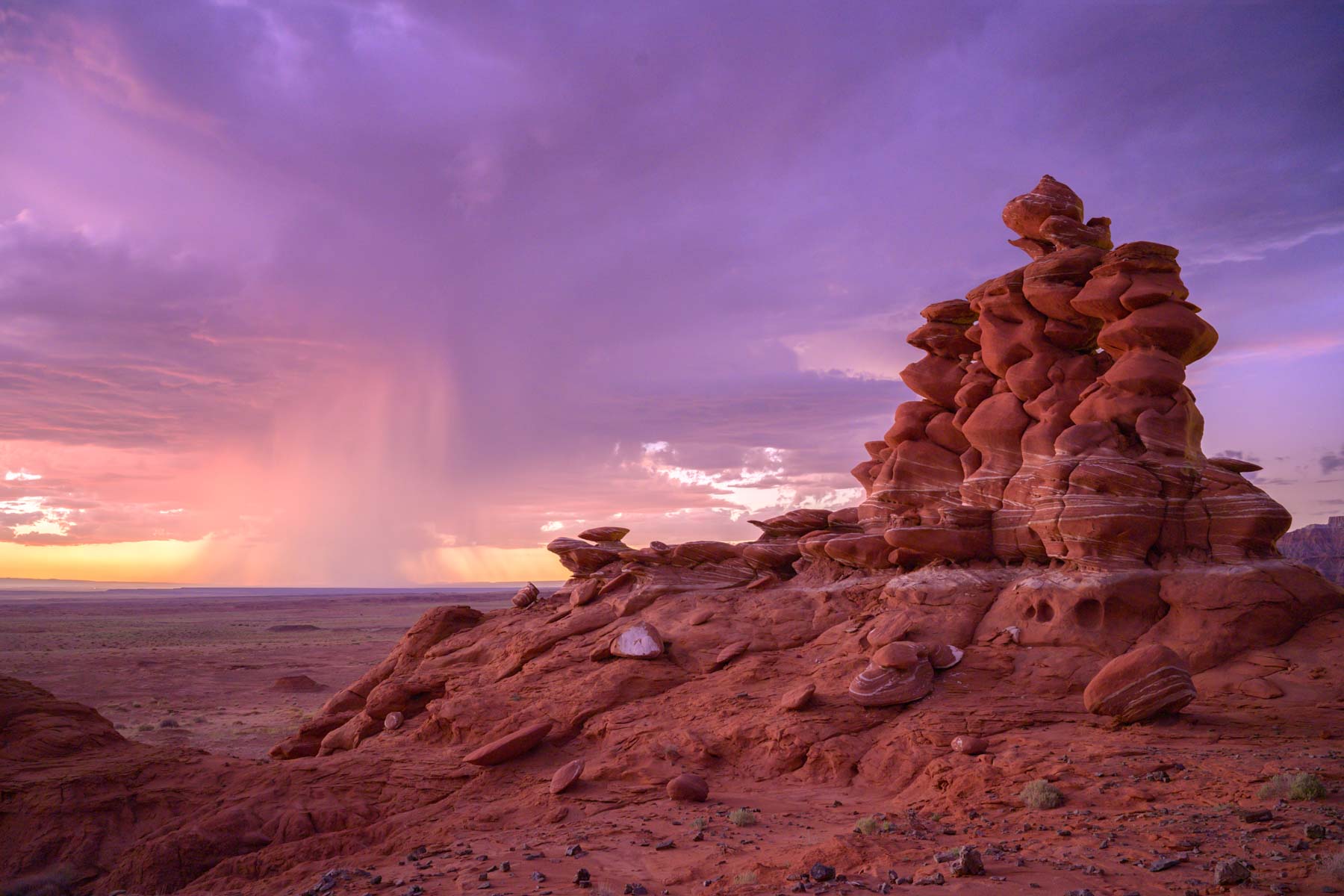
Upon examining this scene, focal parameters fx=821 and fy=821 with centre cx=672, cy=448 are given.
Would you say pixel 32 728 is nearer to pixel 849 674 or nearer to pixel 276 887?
pixel 276 887

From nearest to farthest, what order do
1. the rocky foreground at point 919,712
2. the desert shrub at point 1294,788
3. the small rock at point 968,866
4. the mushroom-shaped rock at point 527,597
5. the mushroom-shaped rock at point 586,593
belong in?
the small rock at point 968,866, the desert shrub at point 1294,788, the rocky foreground at point 919,712, the mushroom-shaped rock at point 586,593, the mushroom-shaped rock at point 527,597

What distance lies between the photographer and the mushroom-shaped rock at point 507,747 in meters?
17.8

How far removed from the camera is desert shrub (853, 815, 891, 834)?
11.9 m

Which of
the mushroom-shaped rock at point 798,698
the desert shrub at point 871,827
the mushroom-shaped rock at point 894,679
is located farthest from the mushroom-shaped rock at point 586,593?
the desert shrub at point 871,827

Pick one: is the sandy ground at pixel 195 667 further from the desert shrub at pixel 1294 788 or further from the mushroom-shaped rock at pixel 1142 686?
the desert shrub at pixel 1294 788

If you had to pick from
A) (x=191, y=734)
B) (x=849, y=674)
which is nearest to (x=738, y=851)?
(x=849, y=674)

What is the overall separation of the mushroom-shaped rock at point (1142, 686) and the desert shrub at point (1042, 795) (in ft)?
11.5

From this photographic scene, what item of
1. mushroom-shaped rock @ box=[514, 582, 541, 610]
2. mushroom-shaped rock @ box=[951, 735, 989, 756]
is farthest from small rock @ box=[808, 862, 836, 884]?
mushroom-shaped rock @ box=[514, 582, 541, 610]

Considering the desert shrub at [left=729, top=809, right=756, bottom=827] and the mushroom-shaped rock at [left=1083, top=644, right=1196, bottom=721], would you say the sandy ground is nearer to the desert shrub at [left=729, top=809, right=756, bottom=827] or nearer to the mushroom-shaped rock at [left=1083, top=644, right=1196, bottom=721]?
the desert shrub at [left=729, top=809, right=756, bottom=827]

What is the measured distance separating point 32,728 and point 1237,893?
77.0 feet

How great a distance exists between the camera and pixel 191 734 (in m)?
32.2

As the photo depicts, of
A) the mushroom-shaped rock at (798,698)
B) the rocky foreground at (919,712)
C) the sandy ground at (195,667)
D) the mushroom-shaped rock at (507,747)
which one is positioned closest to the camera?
the rocky foreground at (919,712)

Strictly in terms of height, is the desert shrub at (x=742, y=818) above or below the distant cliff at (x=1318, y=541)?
below

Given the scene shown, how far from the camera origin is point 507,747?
17.9 m
